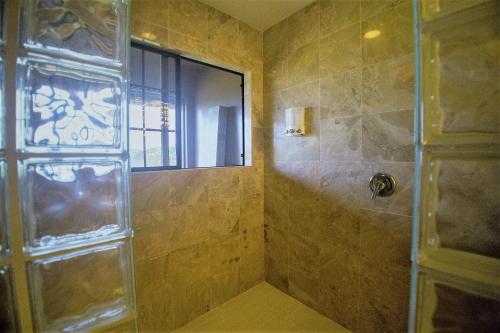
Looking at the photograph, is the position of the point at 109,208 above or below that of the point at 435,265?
above

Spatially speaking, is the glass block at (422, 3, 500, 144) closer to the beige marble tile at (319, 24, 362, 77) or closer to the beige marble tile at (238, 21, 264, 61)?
the beige marble tile at (319, 24, 362, 77)

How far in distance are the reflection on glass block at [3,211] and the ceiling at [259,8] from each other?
1660mm

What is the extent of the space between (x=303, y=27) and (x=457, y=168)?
63.0 inches

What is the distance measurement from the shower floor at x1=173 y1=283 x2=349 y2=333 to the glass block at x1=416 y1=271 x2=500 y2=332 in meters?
1.23

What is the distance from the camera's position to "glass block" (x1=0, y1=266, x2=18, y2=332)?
0.58 metres

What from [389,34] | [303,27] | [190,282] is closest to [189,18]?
[303,27]

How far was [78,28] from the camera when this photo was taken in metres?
0.67

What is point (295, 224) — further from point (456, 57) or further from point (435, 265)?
point (456, 57)

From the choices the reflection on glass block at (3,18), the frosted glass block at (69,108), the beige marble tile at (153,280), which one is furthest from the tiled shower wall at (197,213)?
the reflection on glass block at (3,18)

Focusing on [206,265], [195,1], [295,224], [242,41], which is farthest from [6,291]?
[242,41]

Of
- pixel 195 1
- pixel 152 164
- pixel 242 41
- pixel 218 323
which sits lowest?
pixel 218 323

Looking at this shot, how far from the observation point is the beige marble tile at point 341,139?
1455 millimetres

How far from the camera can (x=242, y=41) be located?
190 cm

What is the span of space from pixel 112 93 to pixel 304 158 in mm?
1383
